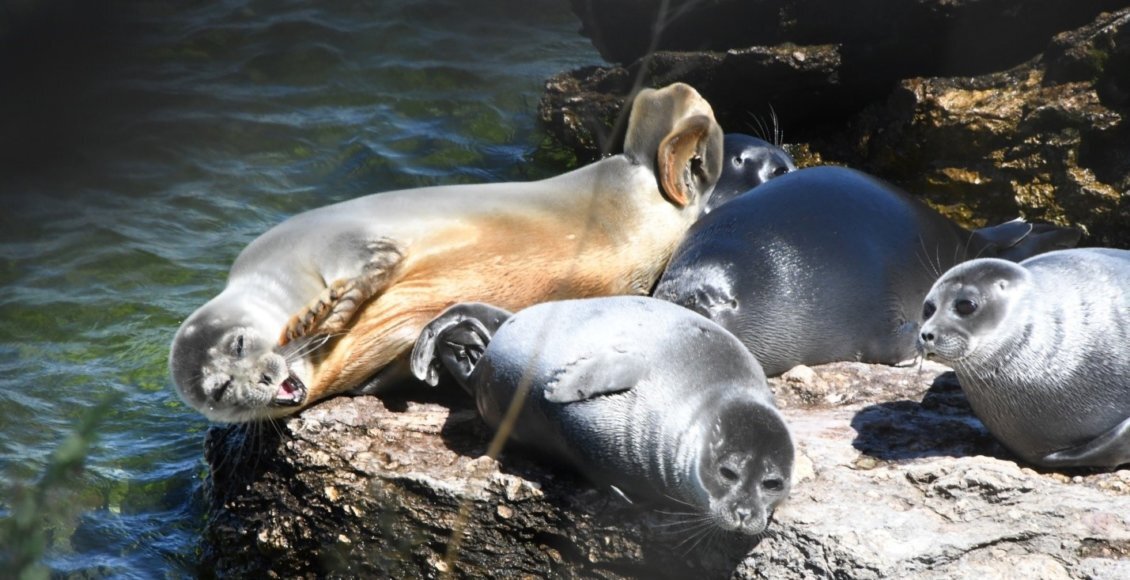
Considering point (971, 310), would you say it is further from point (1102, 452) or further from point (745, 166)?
point (745, 166)

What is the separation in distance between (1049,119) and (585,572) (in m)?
3.82

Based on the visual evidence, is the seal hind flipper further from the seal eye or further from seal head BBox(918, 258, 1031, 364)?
the seal eye

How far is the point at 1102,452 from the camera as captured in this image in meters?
3.92

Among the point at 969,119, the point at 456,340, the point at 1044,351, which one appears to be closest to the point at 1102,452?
the point at 1044,351

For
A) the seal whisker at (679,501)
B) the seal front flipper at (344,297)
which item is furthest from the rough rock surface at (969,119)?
the seal whisker at (679,501)

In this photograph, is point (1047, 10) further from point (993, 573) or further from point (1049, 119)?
point (993, 573)

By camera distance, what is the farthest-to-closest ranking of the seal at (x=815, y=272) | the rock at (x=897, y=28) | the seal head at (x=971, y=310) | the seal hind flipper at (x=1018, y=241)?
the rock at (x=897, y=28) → the seal hind flipper at (x=1018, y=241) → the seal at (x=815, y=272) → the seal head at (x=971, y=310)

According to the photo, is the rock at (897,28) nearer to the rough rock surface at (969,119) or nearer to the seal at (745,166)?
the rough rock surface at (969,119)

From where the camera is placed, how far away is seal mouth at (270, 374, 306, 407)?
4.70 metres

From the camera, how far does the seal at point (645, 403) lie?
12.3 feet

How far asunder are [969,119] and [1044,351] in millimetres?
3142

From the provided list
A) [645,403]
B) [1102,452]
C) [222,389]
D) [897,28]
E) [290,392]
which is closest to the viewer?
[1102,452]

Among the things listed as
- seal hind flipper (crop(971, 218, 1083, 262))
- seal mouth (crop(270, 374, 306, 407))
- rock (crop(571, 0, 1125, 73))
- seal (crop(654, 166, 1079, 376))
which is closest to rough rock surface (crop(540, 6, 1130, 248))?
rock (crop(571, 0, 1125, 73))

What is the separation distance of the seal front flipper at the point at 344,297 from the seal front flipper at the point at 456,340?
0.85ft
